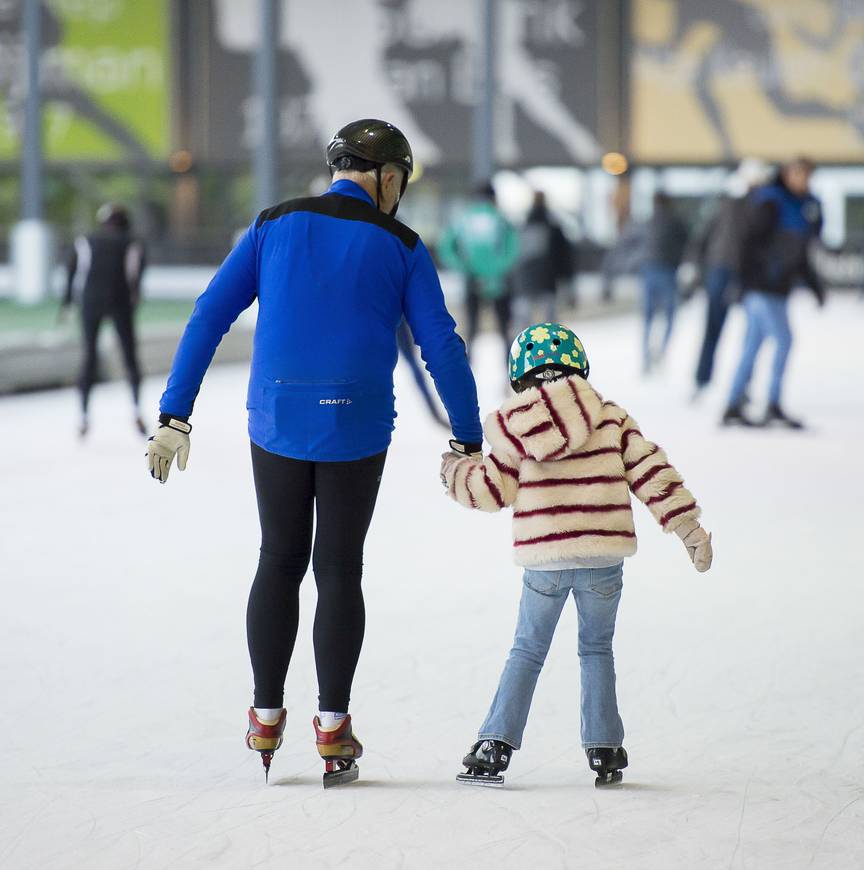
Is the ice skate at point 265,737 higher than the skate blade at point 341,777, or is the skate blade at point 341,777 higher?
the ice skate at point 265,737

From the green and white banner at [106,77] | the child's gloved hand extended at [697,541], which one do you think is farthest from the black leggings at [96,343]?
the green and white banner at [106,77]

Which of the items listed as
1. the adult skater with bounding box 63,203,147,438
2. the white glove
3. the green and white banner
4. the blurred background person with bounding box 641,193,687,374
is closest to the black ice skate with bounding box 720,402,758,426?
the adult skater with bounding box 63,203,147,438

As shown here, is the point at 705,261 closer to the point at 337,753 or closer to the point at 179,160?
the point at 337,753

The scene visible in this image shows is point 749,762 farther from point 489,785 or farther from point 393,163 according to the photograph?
point 393,163

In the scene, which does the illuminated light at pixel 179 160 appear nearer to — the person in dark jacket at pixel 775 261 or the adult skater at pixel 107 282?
the adult skater at pixel 107 282

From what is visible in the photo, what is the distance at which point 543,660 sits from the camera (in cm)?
382

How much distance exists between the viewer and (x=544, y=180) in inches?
1545

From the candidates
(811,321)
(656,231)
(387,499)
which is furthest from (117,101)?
(387,499)

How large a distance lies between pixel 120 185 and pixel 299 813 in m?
39.7

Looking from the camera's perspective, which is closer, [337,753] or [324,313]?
[324,313]

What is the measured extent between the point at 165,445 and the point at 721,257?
7.93 m

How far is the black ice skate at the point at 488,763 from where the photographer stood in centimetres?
380

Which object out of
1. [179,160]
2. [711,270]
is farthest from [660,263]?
[179,160]

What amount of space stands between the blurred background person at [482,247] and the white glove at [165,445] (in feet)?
28.9
